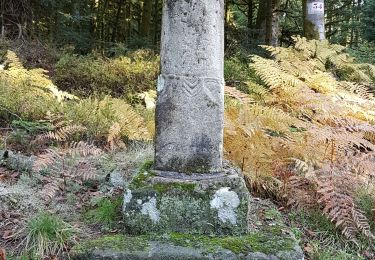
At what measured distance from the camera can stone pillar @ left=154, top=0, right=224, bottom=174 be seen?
300 centimetres

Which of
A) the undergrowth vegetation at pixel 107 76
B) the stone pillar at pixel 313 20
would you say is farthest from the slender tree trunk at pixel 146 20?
the stone pillar at pixel 313 20

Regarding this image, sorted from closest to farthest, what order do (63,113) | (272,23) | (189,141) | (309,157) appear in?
1. (189,141)
2. (309,157)
3. (63,113)
4. (272,23)

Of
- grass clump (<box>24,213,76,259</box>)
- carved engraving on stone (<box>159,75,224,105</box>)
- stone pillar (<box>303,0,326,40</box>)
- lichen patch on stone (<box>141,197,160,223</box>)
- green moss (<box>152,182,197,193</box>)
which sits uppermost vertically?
stone pillar (<box>303,0,326,40</box>)

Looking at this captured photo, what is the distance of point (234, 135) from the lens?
14.2ft

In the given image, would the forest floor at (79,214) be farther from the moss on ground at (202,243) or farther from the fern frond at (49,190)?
the moss on ground at (202,243)

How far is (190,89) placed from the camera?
3.04m

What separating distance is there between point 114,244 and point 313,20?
24.9ft

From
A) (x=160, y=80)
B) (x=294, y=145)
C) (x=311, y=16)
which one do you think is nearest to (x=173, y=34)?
(x=160, y=80)

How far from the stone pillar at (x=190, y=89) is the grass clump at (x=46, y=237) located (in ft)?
2.62

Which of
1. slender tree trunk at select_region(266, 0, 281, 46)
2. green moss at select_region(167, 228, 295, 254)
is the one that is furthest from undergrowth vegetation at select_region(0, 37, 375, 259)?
slender tree trunk at select_region(266, 0, 281, 46)

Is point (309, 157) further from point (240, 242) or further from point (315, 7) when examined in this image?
point (315, 7)

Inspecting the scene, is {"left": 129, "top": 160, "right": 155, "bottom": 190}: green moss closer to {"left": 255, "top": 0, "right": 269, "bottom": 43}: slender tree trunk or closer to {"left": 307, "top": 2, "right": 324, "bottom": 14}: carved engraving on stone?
{"left": 307, "top": 2, "right": 324, "bottom": 14}: carved engraving on stone

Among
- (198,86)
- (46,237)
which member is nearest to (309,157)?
(198,86)

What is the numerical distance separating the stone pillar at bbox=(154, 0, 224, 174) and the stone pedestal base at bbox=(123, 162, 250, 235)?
0.64 ft
